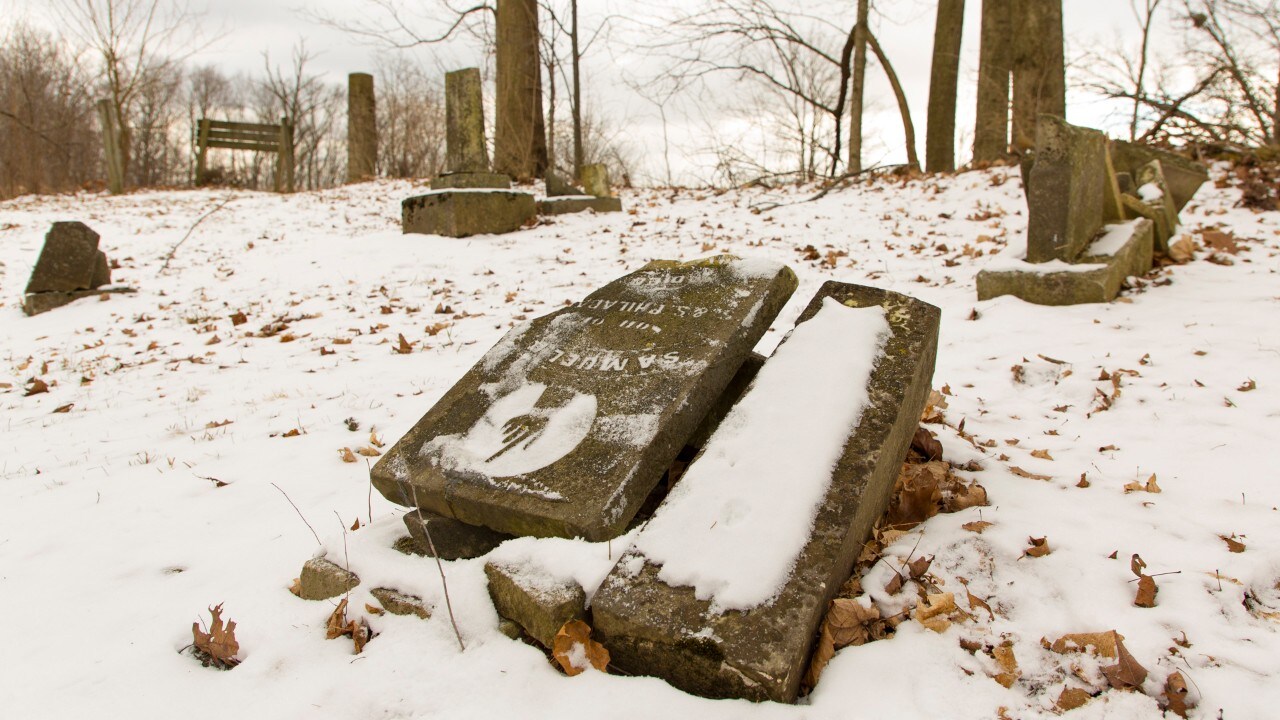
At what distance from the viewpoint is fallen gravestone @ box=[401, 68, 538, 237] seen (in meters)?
9.74

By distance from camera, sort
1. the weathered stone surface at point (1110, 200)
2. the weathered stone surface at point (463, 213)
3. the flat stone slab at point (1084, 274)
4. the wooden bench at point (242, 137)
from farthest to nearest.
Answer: the wooden bench at point (242, 137) < the weathered stone surface at point (463, 213) < the weathered stone surface at point (1110, 200) < the flat stone slab at point (1084, 274)

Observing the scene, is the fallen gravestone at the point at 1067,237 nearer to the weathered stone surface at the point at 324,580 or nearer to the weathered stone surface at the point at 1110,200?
the weathered stone surface at the point at 1110,200

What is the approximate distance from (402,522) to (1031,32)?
11.3 m

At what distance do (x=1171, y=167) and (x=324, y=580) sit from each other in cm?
850

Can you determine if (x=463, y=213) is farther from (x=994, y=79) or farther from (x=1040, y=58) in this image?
(x=1040, y=58)

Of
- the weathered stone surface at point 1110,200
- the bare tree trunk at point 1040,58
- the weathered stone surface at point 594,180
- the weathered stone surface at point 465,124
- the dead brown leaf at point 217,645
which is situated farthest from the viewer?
the weathered stone surface at point 594,180

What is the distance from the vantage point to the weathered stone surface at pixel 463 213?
9680mm

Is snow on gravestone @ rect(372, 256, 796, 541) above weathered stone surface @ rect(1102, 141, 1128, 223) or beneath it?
beneath

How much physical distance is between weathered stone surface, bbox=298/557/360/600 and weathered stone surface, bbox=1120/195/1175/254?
7011 mm

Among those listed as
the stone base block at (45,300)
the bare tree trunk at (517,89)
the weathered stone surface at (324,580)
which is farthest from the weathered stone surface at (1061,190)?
the bare tree trunk at (517,89)

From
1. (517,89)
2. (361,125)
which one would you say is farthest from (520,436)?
(361,125)

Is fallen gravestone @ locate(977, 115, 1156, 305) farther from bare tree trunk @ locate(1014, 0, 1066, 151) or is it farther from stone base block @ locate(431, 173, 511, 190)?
stone base block @ locate(431, 173, 511, 190)

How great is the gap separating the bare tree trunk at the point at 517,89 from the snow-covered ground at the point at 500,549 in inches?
258

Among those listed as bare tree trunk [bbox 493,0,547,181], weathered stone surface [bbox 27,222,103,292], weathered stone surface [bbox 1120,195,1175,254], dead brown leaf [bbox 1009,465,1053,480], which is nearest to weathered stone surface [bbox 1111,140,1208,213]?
weathered stone surface [bbox 1120,195,1175,254]
